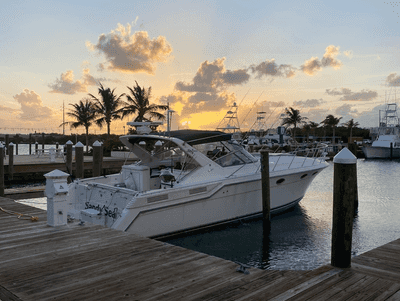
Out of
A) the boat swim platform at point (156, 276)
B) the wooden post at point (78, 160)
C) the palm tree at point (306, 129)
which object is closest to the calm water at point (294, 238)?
the boat swim platform at point (156, 276)

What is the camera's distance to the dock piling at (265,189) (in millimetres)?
10492

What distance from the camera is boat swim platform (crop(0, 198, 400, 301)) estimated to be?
3.67m

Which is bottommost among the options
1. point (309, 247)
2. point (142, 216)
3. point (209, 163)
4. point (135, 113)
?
point (309, 247)

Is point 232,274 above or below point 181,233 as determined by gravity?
above

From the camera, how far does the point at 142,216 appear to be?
8.25 m

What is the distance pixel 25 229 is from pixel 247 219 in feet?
21.7

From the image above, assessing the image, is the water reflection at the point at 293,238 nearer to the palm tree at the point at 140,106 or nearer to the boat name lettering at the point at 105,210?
the boat name lettering at the point at 105,210

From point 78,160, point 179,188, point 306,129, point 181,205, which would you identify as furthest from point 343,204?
point 306,129

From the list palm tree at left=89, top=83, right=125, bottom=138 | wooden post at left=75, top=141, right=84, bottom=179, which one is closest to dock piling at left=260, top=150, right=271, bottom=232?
wooden post at left=75, top=141, right=84, bottom=179

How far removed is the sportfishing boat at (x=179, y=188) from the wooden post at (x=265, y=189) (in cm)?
34

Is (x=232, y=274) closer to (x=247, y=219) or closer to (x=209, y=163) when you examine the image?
(x=209, y=163)

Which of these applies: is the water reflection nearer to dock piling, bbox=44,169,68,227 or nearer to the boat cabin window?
the boat cabin window

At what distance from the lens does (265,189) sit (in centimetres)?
1064

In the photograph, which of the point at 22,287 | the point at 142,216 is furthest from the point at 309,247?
the point at 22,287
